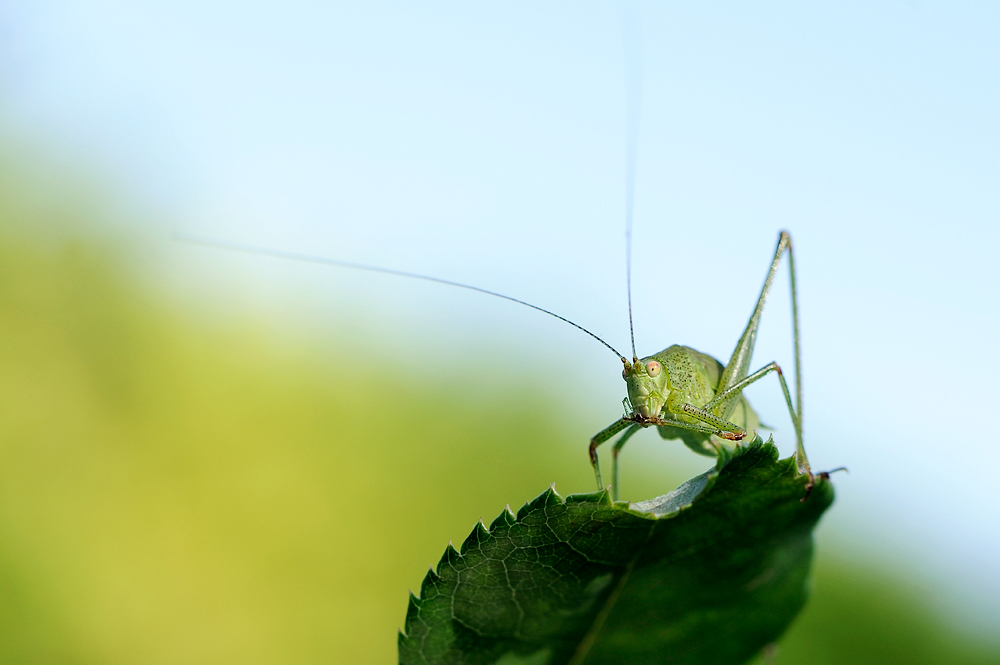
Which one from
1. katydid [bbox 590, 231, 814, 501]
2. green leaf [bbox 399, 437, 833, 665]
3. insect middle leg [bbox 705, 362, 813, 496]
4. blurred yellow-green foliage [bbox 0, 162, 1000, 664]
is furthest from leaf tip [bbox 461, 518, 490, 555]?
blurred yellow-green foliage [bbox 0, 162, 1000, 664]

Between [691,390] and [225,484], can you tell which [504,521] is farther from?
[225,484]

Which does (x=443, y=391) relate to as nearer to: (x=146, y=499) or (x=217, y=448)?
(x=217, y=448)

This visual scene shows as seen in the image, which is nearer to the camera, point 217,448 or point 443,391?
point 217,448

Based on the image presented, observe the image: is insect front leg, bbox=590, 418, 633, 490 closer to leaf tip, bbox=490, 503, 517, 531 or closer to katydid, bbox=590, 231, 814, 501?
katydid, bbox=590, 231, 814, 501

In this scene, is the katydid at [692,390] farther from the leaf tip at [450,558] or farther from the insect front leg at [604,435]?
the leaf tip at [450,558]

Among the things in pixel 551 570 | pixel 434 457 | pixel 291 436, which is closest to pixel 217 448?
pixel 291 436

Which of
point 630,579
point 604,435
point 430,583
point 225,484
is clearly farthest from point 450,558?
point 225,484

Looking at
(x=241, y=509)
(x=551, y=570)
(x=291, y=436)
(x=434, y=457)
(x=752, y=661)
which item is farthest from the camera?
(x=434, y=457)

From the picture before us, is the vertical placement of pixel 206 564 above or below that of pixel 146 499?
below

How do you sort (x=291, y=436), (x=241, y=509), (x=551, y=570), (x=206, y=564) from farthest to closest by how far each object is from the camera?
(x=291, y=436) → (x=241, y=509) → (x=206, y=564) → (x=551, y=570)
